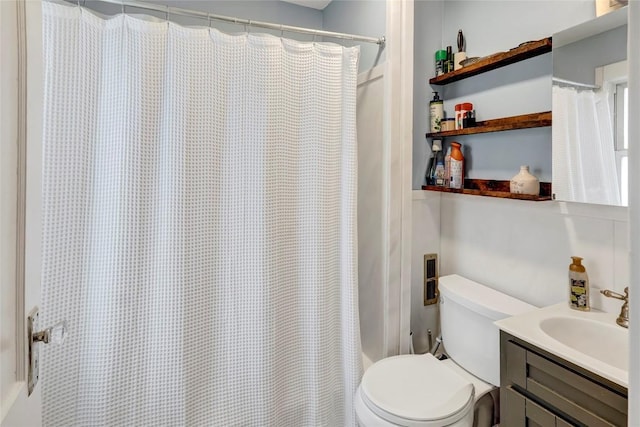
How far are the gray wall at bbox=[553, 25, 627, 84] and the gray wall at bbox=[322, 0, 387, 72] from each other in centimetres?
77

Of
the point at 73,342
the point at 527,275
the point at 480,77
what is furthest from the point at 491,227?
the point at 73,342

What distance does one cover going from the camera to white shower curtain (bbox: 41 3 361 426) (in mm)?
1271

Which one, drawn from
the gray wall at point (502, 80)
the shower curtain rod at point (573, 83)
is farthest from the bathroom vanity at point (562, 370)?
the shower curtain rod at point (573, 83)

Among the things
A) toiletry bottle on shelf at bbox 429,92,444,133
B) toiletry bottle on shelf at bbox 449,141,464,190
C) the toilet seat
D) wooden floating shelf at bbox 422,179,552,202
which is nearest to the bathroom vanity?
the toilet seat

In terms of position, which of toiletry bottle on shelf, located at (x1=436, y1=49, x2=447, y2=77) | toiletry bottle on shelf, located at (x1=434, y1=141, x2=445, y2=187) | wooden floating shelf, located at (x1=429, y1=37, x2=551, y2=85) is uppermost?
toiletry bottle on shelf, located at (x1=436, y1=49, x2=447, y2=77)

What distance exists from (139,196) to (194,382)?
79 centimetres

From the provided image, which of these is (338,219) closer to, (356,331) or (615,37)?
(356,331)

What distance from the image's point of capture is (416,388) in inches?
57.2

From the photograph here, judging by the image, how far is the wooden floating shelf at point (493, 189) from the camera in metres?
1.44

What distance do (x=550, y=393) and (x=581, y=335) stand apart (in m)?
0.31

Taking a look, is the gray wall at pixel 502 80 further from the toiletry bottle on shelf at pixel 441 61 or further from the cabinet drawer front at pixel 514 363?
the cabinet drawer front at pixel 514 363

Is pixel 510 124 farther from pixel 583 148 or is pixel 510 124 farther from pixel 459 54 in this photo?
pixel 459 54

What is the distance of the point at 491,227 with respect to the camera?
5.68ft

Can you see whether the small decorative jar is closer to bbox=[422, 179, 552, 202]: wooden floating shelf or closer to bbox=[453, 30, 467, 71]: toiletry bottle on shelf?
bbox=[422, 179, 552, 202]: wooden floating shelf
